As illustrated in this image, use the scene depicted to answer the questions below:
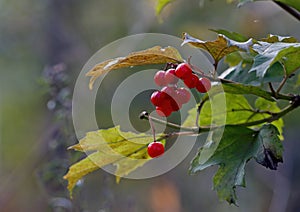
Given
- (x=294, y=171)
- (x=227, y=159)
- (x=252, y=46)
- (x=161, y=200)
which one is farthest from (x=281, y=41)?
(x=161, y=200)

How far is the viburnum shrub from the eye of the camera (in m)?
0.45

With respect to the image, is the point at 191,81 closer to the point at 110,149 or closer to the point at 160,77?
the point at 160,77

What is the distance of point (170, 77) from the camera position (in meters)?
0.50

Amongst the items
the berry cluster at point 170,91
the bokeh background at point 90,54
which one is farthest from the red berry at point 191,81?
the bokeh background at point 90,54

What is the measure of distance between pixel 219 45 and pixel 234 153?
5.4 inches

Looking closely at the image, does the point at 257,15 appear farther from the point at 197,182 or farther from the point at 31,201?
the point at 31,201

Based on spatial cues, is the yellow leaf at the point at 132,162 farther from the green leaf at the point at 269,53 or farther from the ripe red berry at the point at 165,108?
the green leaf at the point at 269,53

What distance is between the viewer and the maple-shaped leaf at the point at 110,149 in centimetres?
55

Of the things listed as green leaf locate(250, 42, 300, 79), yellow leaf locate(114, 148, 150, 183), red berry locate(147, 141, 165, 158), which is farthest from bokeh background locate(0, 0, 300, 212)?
green leaf locate(250, 42, 300, 79)

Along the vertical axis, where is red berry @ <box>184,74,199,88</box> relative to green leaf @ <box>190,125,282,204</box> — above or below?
above

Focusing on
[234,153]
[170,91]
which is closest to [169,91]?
[170,91]

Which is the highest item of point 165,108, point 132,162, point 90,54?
point 165,108

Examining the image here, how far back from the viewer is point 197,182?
Answer: 244cm

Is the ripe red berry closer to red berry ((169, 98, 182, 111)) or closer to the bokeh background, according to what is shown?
red berry ((169, 98, 182, 111))
